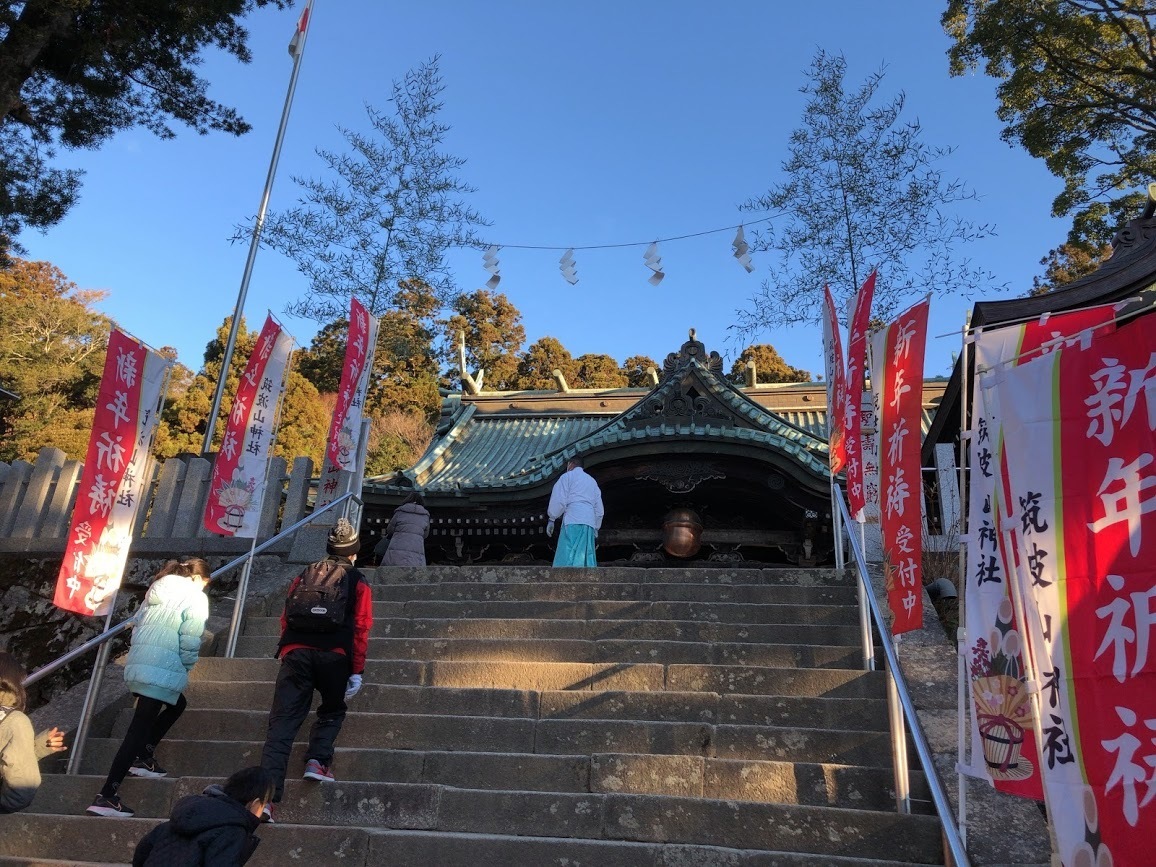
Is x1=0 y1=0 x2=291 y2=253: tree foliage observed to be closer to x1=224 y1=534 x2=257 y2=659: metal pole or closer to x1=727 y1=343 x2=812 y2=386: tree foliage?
x1=224 y1=534 x2=257 y2=659: metal pole

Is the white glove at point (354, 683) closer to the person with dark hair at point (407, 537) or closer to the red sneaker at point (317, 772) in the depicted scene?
the red sneaker at point (317, 772)

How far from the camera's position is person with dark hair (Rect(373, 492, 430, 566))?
8.43 m

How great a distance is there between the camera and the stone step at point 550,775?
13.9 ft

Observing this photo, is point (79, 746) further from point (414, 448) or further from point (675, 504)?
point (414, 448)

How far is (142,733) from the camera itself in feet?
15.0

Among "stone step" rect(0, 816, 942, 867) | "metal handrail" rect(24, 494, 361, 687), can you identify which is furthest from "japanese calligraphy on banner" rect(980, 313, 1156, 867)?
"metal handrail" rect(24, 494, 361, 687)

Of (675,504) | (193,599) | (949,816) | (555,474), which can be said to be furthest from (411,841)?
(675,504)

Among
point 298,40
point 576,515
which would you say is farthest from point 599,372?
point 576,515

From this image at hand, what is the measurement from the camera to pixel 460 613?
687 centimetres

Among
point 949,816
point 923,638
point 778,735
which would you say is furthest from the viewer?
point 923,638

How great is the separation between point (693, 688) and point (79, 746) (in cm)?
396

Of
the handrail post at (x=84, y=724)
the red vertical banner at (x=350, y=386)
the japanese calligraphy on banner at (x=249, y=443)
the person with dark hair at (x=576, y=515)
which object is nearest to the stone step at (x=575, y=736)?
the handrail post at (x=84, y=724)

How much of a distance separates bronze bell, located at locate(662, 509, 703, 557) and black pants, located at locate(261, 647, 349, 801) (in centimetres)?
669

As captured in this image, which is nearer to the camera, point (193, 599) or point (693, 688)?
point (193, 599)
